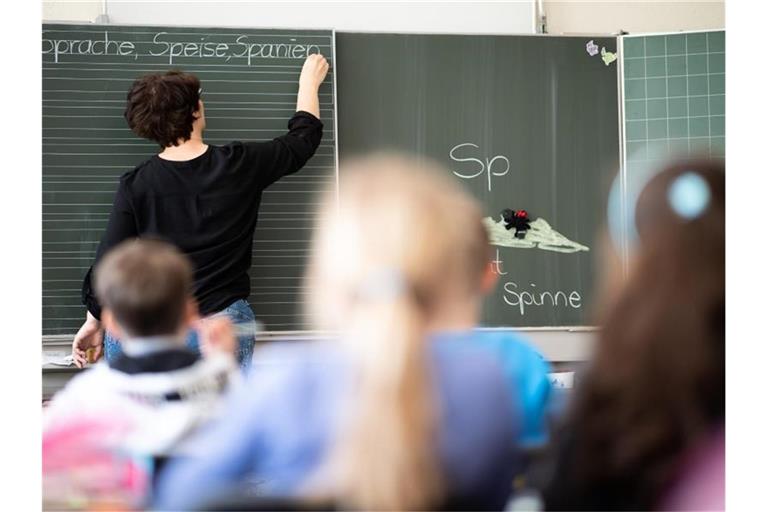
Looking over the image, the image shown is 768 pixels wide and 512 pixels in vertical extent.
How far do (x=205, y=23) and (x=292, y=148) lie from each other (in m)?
0.75

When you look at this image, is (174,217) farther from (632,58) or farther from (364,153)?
(632,58)

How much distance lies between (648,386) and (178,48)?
2.61 m

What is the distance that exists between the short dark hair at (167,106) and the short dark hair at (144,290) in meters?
1.49

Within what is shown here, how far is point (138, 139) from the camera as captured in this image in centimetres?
350

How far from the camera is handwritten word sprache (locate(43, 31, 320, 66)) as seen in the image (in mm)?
3475

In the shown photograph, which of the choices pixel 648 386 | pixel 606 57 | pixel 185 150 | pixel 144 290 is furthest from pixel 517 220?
pixel 648 386

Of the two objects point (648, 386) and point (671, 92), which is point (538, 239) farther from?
point (648, 386)

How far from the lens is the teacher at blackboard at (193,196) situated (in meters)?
3.02

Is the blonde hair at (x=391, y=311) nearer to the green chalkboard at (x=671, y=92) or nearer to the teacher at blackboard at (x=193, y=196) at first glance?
the teacher at blackboard at (x=193, y=196)

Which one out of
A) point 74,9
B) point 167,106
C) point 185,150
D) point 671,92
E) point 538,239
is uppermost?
point 74,9

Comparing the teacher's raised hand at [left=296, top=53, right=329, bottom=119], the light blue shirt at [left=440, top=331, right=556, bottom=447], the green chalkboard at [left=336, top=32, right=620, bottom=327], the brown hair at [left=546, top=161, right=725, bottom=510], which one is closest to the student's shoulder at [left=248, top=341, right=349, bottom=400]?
the light blue shirt at [left=440, top=331, right=556, bottom=447]

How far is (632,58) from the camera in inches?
148

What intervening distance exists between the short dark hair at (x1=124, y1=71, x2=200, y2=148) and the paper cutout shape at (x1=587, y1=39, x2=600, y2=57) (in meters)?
1.43

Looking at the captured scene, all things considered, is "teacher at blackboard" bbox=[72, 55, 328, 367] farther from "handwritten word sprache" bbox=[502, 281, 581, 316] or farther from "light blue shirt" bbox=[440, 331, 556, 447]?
"light blue shirt" bbox=[440, 331, 556, 447]
